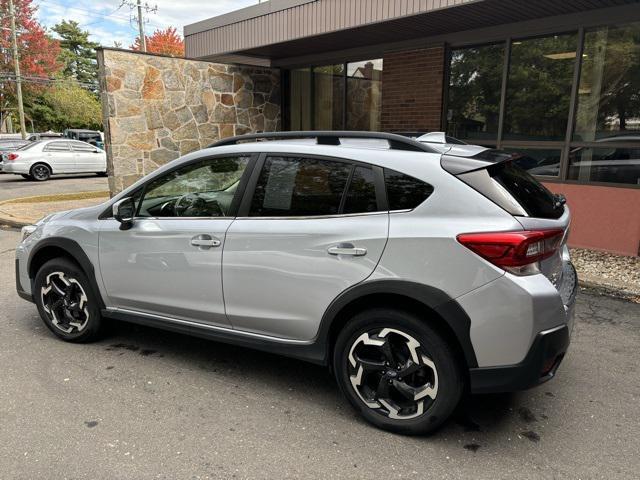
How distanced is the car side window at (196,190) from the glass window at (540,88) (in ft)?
18.3

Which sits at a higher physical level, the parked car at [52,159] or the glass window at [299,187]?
the glass window at [299,187]

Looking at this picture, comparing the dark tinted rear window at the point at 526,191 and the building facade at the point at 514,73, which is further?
the building facade at the point at 514,73

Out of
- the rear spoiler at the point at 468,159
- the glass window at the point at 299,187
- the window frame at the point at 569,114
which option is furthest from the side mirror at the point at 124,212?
the window frame at the point at 569,114

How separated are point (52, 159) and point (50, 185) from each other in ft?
6.62

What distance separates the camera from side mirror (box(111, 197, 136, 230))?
141 inches

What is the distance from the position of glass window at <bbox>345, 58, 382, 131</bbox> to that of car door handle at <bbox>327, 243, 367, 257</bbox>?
7084mm

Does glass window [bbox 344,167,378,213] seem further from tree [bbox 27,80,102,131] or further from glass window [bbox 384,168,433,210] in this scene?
tree [bbox 27,80,102,131]

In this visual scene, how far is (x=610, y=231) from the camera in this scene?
6.73 m

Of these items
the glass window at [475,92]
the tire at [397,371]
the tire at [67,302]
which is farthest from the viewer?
the glass window at [475,92]

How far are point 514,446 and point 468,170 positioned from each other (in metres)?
1.53

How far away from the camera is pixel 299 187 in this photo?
123 inches

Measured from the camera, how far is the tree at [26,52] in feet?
119

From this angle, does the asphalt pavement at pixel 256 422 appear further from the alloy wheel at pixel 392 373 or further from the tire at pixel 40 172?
the tire at pixel 40 172

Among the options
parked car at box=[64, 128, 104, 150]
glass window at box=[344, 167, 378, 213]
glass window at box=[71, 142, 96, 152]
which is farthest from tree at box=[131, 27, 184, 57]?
glass window at box=[344, 167, 378, 213]
